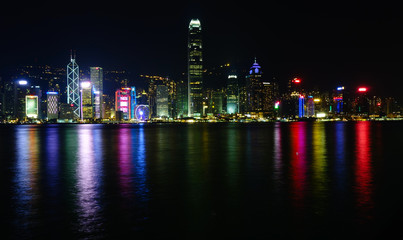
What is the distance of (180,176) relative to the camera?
2220 centimetres

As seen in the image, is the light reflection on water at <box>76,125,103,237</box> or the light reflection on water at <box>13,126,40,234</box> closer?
the light reflection on water at <box>76,125,103,237</box>

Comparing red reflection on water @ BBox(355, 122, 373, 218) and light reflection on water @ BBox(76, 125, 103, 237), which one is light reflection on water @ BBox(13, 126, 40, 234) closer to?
light reflection on water @ BBox(76, 125, 103, 237)

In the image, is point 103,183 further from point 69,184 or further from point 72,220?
point 72,220

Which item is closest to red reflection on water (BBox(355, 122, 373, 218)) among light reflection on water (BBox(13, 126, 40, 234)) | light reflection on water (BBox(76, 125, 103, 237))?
light reflection on water (BBox(76, 125, 103, 237))

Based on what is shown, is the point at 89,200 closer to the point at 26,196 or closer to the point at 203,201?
the point at 26,196

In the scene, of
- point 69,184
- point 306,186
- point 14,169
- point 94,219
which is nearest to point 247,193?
point 306,186

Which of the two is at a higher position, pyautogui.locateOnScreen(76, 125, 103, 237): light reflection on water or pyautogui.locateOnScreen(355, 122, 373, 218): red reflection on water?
pyautogui.locateOnScreen(76, 125, 103, 237): light reflection on water

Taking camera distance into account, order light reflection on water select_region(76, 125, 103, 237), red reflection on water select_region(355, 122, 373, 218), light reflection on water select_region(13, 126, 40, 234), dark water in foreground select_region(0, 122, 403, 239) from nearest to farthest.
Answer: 1. dark water in foreground select_region(0, 122, 403, 239)
2. light reflection on water select_region(76, 125, 103, 237)
3. light reflection on water select_region(13, 126, 40, 234)
4. red reflection on water select_region(355, 122, 373, 218)

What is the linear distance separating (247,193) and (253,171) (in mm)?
7347

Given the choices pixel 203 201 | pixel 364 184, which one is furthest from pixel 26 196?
pixel 364 184

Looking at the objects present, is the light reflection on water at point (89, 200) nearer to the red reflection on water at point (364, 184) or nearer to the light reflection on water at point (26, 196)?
the light reflection on water at point (26, 196)

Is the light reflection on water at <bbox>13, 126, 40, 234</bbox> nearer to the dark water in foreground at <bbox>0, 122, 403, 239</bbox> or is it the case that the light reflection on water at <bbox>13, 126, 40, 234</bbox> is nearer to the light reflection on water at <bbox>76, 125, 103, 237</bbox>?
the dark water in foreground at <bbox>0, 122, 403, 239</bbox>

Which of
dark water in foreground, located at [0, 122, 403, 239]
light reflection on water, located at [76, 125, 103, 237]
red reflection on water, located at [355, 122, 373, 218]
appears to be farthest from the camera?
red reflection on water, located at [355, 122, 373, 218]

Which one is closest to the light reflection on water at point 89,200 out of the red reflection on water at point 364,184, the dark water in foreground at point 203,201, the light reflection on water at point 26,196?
the dark water in foreground at point 203,201
